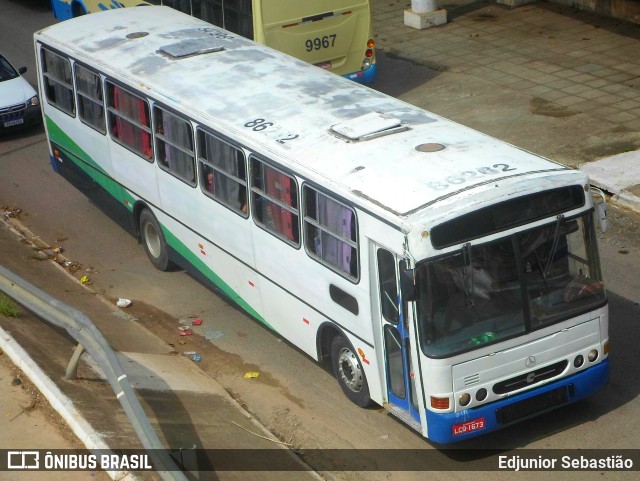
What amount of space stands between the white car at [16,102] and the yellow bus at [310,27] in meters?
3.30

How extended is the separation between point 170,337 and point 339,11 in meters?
7.65

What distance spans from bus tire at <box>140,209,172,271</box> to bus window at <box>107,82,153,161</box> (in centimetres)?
89

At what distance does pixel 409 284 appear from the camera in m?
8.55

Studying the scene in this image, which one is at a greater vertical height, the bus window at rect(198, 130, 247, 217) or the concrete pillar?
the bus window at rect(198, 130, 247, 217)

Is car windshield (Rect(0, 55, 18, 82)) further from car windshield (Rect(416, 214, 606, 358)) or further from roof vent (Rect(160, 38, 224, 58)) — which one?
car windshield (Rect(416, 214, 606, 358))

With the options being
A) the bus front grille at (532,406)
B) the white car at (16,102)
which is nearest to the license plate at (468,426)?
the bus front grille at (532,406)

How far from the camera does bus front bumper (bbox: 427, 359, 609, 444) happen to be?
9.00 meters

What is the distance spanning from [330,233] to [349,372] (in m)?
1.42

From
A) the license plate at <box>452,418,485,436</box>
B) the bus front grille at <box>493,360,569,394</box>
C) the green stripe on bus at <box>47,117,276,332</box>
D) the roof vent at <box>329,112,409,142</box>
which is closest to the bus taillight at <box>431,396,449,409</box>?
the license plate at <box>452,418,485,436</box>

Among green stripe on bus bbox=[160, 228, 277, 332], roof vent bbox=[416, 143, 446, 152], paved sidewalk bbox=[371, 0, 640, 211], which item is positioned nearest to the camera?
roof vent bbox=[416, 143, 446, 152]

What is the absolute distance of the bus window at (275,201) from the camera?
1039 centimetres

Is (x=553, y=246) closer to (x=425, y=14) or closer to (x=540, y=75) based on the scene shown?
(x=540, y=75)

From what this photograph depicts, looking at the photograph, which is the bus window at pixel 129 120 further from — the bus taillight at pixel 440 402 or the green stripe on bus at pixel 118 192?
the bus taillight at pixel 440 402

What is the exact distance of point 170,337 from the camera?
1205 cm
